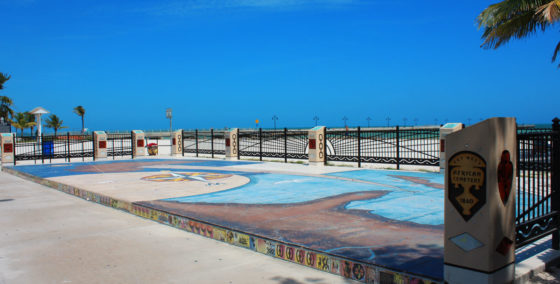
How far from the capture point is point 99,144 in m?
24.7

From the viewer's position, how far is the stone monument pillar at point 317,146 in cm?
1833

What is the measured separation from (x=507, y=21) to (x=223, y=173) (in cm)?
1005

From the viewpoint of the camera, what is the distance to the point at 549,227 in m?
5.45

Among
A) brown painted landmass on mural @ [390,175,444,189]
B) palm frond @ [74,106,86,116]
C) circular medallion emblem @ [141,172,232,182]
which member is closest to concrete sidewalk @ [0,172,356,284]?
circular medallion emblem @ [141,172,232,182]

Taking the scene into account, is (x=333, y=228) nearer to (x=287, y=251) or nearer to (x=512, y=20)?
(x=287, y=251)

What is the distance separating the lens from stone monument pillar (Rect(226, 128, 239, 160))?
22.8 metres

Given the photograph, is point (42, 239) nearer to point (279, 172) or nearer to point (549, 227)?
point (549, 227)

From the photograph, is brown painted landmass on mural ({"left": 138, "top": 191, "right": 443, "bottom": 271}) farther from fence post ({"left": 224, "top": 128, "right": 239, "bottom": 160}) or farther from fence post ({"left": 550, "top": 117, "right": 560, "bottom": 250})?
fence post ({"left": 224, "top": 128, "right": 239, "bottom": 160})

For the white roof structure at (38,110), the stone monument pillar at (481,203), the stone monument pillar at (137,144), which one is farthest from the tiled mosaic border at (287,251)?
the white roof structure at (38,110)

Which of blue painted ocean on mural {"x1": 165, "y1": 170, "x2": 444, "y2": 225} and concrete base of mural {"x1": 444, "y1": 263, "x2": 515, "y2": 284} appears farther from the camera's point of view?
blue painted ocean on mural {"x1": 165, "y1": 170, "x2": 444, "y2": 225}

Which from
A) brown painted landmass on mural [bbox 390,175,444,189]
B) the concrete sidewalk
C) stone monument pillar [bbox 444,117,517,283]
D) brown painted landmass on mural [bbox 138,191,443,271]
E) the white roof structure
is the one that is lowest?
the concrete sidewalk

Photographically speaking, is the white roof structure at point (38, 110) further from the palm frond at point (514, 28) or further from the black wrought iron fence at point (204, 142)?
the palm frond at point (514, 28)

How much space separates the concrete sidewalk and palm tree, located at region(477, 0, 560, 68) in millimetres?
9194

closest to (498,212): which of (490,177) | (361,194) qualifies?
(490,177)
